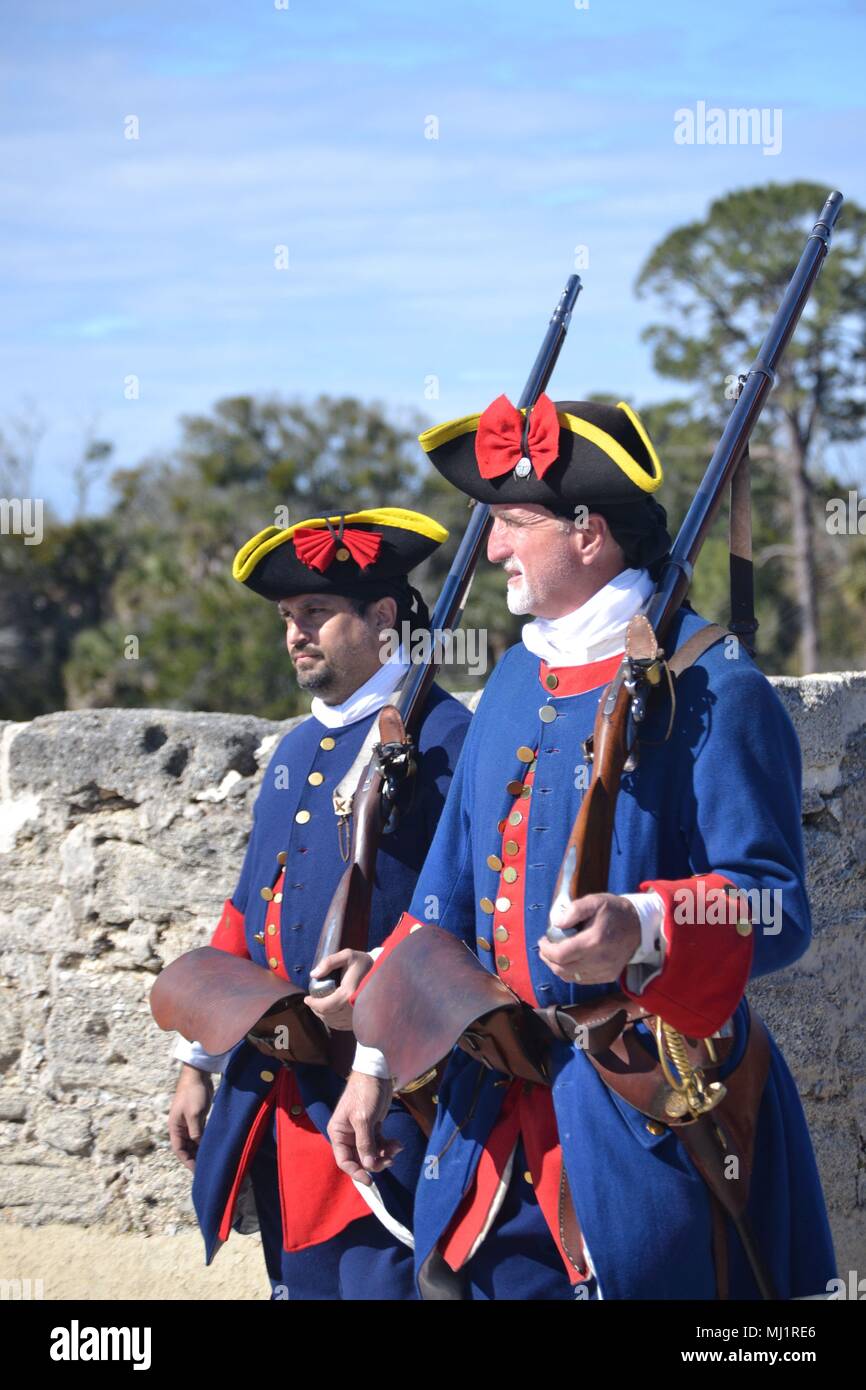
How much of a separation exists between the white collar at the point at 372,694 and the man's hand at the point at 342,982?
66 centimetres

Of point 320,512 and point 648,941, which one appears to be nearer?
point 648,941

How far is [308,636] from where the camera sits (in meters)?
3.76

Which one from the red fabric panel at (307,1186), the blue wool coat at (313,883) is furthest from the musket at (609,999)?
the red fabric panel at (307,1186)

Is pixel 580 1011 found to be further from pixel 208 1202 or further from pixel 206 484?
pixel 206 484

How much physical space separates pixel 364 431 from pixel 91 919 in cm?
2622

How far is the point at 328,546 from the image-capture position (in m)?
3.71

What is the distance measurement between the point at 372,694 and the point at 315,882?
0.46m

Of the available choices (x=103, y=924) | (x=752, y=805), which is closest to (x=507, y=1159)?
(x=752, y=805)

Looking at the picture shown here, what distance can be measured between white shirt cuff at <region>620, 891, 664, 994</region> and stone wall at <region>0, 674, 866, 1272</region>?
2.57 meters

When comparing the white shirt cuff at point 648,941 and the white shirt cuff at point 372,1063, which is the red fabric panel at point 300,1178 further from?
the white shirt cuff at point 648,941

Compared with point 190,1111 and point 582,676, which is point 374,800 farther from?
point 190,1111

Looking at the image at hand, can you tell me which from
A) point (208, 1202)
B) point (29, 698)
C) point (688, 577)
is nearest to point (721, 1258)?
point (688, 577)

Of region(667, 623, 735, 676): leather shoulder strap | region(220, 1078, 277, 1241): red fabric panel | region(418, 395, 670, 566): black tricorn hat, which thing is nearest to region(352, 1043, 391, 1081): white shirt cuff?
region(220, 1078, 277, 1241): red fabric panel

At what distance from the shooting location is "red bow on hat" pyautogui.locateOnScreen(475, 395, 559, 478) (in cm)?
293
